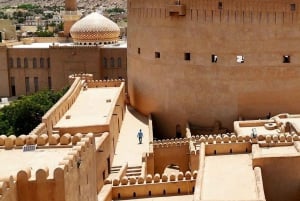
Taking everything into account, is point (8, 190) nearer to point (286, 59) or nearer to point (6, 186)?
point (6, 186)

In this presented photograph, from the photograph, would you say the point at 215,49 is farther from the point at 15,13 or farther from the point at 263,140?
the point at 15,13

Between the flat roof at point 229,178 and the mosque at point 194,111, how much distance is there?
1.3 inches

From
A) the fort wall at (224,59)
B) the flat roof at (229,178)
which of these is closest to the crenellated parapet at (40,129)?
the flat roof at (229,178)

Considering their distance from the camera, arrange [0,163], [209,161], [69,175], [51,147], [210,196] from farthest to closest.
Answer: [209,161] → [210,196] → [51,147] → [0,163] → [69,175]

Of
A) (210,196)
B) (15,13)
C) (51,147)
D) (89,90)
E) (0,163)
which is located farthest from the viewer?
(15,13)

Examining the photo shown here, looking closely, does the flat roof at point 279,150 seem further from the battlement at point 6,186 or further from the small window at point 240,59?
the battlement at point 6,186

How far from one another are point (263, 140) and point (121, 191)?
5210mm

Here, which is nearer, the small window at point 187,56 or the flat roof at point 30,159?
the flat roof at point 30,159

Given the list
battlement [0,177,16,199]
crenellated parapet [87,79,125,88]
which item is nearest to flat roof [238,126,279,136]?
crenellated parapet [87,79,125,88]

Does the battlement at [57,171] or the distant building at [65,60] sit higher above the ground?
the battlement at [57,171]

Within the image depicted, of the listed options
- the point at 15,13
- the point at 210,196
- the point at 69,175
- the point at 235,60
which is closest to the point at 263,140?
the point at 210,196

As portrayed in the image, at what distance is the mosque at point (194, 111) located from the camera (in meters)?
17.8

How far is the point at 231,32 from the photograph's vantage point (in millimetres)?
27109

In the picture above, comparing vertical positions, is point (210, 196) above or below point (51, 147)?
below
